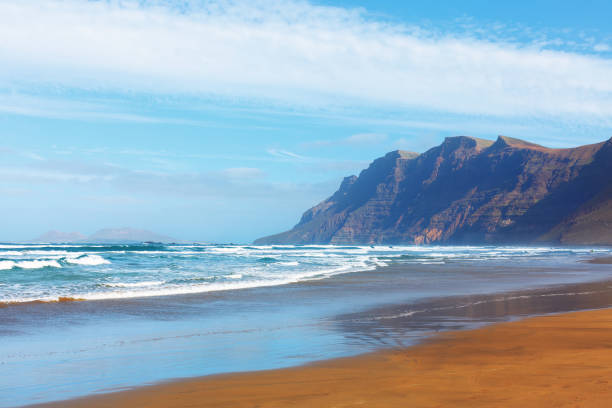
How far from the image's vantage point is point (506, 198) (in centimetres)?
15938

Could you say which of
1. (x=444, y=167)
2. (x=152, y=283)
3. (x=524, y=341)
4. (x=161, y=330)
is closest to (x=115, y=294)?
(x=152, y=283)

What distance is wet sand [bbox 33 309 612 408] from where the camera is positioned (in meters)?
5.32

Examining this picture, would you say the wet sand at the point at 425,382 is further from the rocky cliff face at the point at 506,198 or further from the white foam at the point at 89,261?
the rocky cliff face at the point at 506,198

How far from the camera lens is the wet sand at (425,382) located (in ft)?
17.4

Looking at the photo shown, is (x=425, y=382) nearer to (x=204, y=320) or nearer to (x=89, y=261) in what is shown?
(x=204, y=320)

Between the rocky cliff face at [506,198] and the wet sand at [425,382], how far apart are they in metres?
127

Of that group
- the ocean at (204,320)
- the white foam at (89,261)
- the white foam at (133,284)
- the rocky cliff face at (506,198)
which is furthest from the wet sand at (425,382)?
the rocky cliff face at (506,198)

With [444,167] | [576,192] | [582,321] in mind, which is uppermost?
[444,167]

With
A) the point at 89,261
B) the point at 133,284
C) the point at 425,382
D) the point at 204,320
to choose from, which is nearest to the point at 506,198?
the point at 89,261

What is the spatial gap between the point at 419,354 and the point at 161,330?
192 inches

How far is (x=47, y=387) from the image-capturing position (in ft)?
19.8

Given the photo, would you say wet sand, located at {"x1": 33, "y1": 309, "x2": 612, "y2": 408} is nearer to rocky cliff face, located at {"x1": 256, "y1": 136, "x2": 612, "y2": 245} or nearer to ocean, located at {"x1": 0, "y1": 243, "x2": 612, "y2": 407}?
ocean, located at {"x1": 0, "y1": 243, "x2": 612, "y2": 407}

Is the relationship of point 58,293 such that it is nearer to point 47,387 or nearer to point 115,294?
point 115,294

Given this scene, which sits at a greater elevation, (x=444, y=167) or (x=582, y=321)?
(x=444, y=167)
